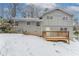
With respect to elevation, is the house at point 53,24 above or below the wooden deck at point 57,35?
above

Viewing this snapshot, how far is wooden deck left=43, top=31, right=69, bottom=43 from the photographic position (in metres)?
1.79

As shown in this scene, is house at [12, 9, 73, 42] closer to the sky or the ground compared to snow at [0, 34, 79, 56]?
closer to the sky

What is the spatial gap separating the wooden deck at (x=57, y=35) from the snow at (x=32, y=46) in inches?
1.6

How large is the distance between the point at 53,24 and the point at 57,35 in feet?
0.39

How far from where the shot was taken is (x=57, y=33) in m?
1.79

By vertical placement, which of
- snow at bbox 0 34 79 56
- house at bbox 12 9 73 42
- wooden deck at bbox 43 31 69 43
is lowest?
snow at bbox 0 34 79 56

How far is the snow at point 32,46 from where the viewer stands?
5.86 ft

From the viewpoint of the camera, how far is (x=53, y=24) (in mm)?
1781

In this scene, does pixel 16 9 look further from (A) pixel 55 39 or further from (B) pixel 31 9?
(A) pixel 55 39

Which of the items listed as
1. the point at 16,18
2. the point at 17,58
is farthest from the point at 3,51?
the point at 16,18

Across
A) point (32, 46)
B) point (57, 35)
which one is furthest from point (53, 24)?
point (32, 46)

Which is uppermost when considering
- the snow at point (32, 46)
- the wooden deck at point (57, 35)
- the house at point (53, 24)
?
the house at point (53, 24)

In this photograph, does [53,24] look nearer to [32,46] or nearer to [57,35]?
[57,35]

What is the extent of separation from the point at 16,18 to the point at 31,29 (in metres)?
0.19
